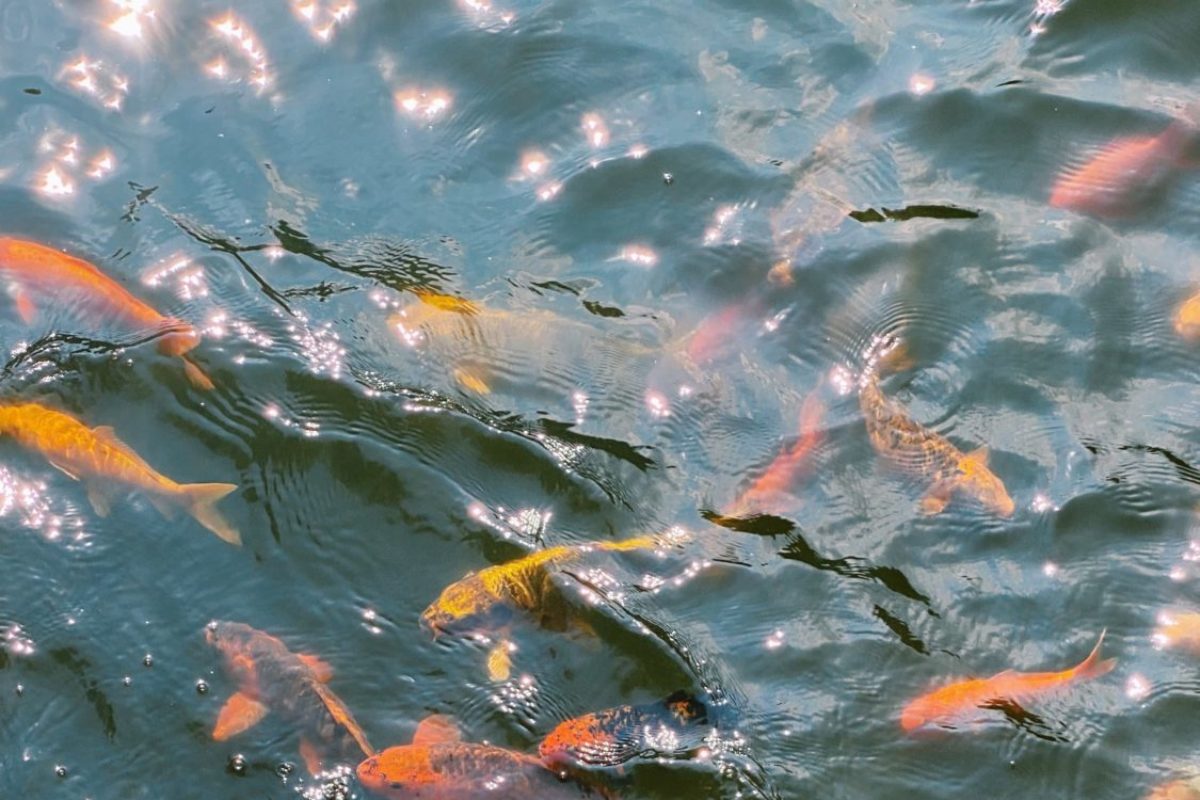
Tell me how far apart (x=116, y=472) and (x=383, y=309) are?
1302 millimetres

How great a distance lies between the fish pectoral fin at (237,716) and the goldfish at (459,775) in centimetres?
44

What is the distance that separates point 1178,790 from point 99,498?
13.1 feet

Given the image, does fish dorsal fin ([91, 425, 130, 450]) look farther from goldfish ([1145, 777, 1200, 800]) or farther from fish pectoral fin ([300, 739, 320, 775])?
goldfish ([1145, 777, 1200, 800])

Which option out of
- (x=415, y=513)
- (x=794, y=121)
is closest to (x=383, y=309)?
(x=415, y=513)

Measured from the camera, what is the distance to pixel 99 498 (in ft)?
15.0

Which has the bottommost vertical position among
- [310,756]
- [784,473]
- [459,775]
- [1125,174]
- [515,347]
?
[310,756]

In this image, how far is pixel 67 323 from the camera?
5.09m

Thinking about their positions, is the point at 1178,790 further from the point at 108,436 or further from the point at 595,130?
the point at 108,436

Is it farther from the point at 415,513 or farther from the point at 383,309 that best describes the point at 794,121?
the point at 415,513

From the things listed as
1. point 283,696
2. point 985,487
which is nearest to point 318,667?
point 283,696

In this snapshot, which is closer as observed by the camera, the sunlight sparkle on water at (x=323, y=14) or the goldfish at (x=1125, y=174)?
the goldfish at (x=1125, y=174)

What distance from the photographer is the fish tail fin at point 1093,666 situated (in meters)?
4.06

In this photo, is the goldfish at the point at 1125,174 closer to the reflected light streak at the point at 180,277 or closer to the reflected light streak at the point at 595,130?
the reflected light streak at the point at 595,130

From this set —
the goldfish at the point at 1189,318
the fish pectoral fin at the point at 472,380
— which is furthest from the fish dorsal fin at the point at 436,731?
the goldfish at the point at 1189,318
